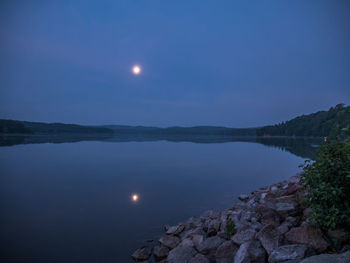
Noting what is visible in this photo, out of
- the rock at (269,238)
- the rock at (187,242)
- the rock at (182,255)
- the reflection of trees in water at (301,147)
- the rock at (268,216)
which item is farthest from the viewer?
the reflection of trees in water at (301,147)

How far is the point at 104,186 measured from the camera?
48.3 ft

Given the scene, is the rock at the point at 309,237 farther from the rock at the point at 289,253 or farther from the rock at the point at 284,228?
the rock at the point at 289,253

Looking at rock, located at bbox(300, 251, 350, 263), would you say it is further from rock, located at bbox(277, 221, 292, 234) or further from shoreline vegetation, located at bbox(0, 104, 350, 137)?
shoreline vegetation, located at bbox(0, 104, 350, 137)

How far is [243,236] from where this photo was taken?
211 inches

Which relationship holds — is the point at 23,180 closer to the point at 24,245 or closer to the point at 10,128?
the point at 24,245

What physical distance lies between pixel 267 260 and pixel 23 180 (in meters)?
18.0

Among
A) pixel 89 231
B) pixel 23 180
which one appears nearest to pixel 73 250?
pixel 89 231

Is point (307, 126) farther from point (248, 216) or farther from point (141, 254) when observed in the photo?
point (141, 254)

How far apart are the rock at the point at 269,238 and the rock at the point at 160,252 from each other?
2.71 metres

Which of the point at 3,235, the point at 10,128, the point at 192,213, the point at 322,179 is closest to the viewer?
the point at 322,179

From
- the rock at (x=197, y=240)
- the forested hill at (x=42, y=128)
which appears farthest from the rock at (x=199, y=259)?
the forested hill at (x=42, y=128)

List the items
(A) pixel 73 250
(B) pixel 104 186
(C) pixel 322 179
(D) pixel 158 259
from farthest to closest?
(B) pixel 104 186 < (A) pixel 73 250 < (D) pixel 158 259 < (C) pixel 322 179

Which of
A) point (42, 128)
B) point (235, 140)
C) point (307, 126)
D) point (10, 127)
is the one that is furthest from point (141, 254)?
point (42, 128)

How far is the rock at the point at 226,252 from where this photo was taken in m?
5.14
